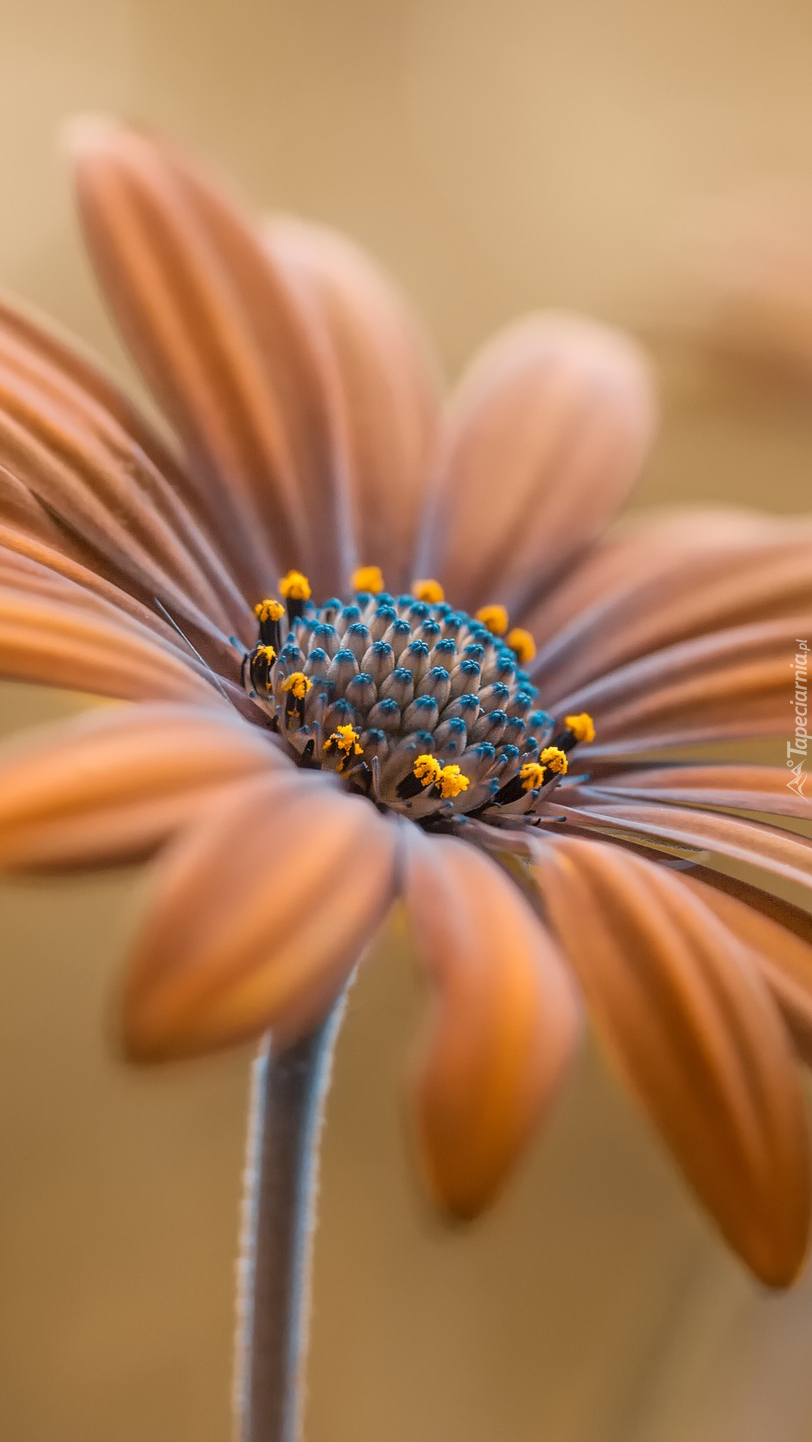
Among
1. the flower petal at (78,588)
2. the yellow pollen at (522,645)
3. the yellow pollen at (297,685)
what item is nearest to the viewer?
the flower petal at (78,588)

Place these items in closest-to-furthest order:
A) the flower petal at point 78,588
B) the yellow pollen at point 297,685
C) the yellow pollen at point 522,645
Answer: the flower petal at point 78,588 → the yellow pollen at point 297,685 → the yellow pollen at point 522,645

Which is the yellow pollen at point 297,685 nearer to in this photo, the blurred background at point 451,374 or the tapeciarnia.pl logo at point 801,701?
the tapeciarnia.pl logo at point 801,701

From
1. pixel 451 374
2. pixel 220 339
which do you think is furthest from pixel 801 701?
pixel 451 374

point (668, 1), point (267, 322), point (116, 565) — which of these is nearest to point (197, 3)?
point (668, 1)

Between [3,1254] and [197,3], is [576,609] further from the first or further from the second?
[197,3]

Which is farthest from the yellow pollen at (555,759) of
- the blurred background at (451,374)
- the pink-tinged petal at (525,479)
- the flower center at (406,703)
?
the blurred background at (451,374)

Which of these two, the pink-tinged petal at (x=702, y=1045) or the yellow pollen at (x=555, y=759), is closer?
the pink-tinged petal at (x=702, y=1045)

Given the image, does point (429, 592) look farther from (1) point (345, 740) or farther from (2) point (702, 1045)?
(2) point (702, 1045)
